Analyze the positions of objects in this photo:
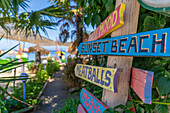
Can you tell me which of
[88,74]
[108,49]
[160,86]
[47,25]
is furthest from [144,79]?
[47,25]

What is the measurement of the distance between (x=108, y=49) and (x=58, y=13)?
4968 mm

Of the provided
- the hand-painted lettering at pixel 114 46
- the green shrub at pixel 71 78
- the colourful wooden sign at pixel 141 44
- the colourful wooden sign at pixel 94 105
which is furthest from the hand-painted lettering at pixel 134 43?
the green shrub at pixel 71 78

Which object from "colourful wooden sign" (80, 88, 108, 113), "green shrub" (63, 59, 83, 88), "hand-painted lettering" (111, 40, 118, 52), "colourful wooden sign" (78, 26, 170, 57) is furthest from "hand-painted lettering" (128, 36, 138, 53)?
"green shrub" (63, 59, 83, 88)

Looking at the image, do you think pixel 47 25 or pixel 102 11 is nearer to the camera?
pixel 102 11

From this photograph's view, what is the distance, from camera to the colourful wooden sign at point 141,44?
43 centimetres

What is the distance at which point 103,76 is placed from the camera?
74cm

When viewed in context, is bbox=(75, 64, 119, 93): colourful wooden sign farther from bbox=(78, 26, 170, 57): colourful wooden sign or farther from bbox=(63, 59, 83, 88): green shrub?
bbox=(63, 59, 83, 88): green shrub

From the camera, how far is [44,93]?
3572 millimetres

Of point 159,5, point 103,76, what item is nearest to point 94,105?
point 103,76

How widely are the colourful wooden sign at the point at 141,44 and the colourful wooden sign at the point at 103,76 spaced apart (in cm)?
13

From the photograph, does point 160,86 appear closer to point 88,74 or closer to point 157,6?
point 157,6

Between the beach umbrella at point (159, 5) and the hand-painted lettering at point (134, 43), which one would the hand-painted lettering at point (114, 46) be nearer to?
the hand-painted lettering at point (134, 43)

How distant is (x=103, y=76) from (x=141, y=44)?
0.34 metres

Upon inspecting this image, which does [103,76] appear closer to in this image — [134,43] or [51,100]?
[134,43]
